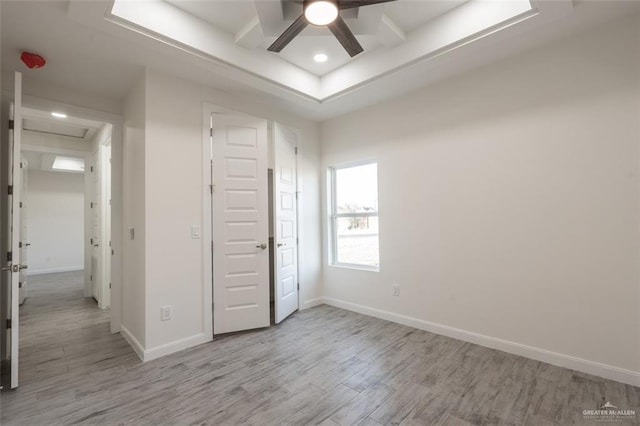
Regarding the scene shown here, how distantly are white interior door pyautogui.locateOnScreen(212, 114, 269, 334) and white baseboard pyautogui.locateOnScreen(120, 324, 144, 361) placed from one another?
0.68m

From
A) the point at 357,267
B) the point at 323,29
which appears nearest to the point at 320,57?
the point at 323,29

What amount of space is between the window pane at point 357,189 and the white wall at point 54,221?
7.88 m

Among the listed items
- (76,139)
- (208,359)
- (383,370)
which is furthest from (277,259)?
(76,139)

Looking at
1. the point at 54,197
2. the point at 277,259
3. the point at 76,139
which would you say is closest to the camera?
the point at 277,259

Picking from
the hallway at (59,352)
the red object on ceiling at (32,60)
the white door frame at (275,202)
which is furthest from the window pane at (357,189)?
the red object on ceiling at (32,60)

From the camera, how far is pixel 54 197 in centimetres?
764

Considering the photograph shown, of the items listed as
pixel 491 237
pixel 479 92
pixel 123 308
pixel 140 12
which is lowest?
pixel 123 308

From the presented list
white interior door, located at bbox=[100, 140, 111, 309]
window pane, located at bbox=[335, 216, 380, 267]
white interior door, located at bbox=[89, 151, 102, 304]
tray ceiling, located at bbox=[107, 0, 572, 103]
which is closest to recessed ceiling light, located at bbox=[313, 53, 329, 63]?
tray ceiling, located at bbox=[107, 0, 572, 103]

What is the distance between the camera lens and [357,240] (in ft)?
13.5

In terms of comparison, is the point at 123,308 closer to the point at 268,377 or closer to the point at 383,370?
the point at 268,377

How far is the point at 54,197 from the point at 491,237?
32.9 ft

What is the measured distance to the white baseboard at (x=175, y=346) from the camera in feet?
8.66

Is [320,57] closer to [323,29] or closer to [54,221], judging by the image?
[323,29]

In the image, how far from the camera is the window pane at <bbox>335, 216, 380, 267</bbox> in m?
3.90
